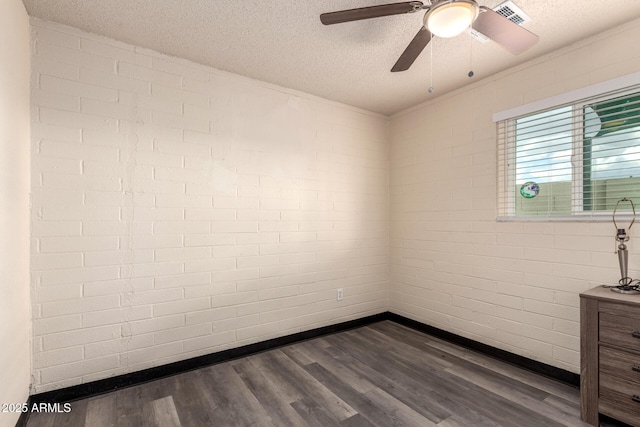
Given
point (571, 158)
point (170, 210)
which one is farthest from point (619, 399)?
point (170, 210)

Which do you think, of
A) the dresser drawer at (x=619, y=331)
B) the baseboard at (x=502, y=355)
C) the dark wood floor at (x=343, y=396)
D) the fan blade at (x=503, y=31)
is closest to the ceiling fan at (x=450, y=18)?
the fan blade at (x=503, y=31)

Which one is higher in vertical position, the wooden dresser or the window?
the window

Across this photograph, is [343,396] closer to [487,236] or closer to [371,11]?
[487,236]

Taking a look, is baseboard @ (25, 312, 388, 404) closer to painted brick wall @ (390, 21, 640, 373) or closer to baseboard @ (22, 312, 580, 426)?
baseboard @ (22, 312, 580, 426)

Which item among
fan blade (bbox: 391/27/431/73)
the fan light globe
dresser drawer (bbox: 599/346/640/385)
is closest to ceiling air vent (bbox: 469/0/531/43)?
fan blade (bbox: 391/27/431/73)

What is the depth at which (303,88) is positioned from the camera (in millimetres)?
3109

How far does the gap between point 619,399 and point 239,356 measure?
2747 millimetres

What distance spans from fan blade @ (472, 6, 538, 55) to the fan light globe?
146 mm

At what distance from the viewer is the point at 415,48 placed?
5.96ft

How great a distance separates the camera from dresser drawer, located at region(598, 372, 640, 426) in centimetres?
172

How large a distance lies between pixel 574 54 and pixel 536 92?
1.08 feet

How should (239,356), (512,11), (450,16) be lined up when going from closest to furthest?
1. (450,16)
2. (512,11)
3. (239,356)

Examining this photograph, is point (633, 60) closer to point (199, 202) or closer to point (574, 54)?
point (574, 54)

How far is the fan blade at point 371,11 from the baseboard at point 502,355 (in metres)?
2.82
